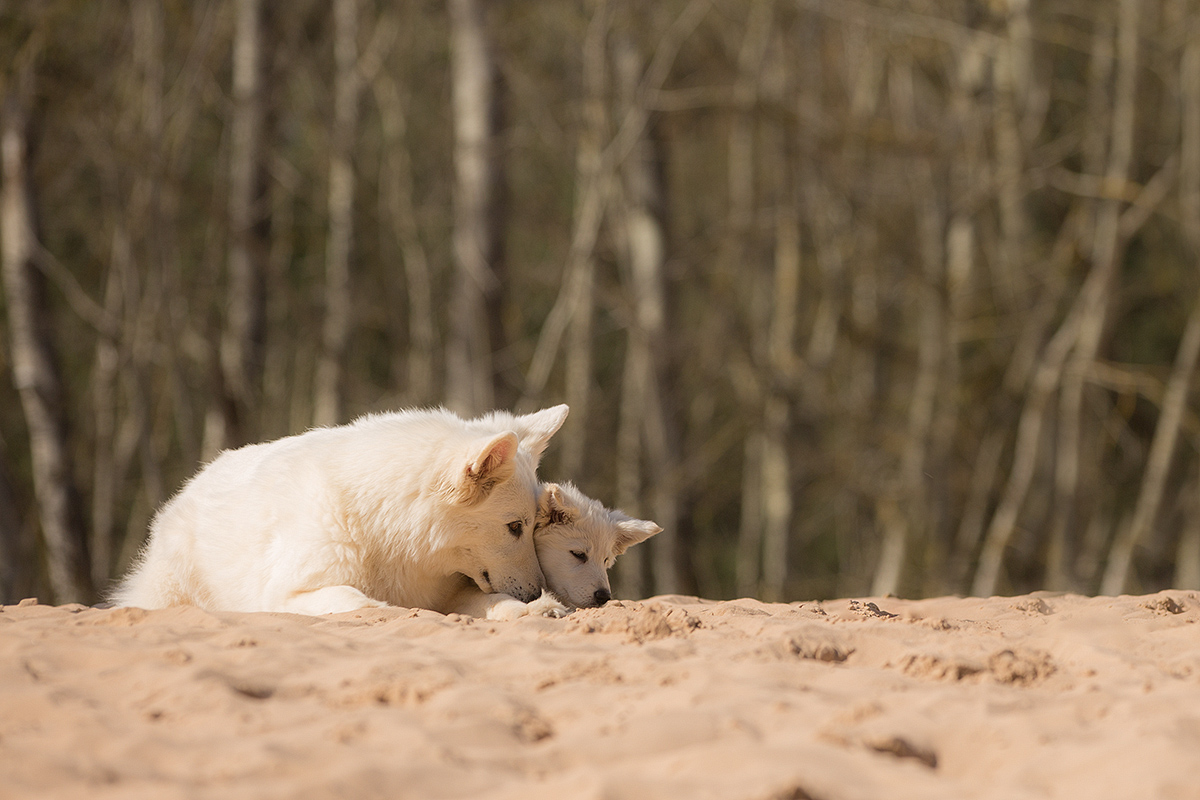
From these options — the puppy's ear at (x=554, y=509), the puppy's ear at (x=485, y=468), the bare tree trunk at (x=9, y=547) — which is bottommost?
the bare tree trunk at (x=9, y=547)

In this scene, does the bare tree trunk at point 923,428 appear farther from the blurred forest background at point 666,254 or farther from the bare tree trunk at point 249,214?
the bare tree trunk at point 249,214

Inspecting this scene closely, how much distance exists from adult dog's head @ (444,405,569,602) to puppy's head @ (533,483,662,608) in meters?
0.09

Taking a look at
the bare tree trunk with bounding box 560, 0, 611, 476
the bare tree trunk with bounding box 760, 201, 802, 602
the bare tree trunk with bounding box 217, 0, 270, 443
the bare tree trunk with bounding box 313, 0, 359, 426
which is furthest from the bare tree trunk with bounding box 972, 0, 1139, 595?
the bare tree trunk with bounding box 217, 0, 270, 443

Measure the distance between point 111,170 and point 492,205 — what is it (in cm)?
430

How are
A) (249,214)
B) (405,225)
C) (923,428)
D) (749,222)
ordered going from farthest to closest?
(405,225)
(749,222)
(923,428)
(249,214)

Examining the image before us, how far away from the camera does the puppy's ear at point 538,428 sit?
21.0 ft

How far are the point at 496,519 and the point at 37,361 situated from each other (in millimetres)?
8395

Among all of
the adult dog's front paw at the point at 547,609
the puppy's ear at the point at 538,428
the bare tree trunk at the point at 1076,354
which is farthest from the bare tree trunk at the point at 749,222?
the adult dog's front paw at the point at 547,609

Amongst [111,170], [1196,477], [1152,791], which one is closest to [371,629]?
[1152,791]

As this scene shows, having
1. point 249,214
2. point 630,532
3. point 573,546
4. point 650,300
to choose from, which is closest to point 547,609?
point 573,546

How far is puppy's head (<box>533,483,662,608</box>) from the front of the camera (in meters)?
5.98

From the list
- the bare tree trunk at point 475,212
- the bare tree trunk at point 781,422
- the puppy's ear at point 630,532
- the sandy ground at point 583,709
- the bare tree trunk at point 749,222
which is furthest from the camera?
the bare tree trunk at point 781,422

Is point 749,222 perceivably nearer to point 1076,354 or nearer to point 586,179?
point 586,179

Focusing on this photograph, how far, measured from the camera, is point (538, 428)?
6496mm
